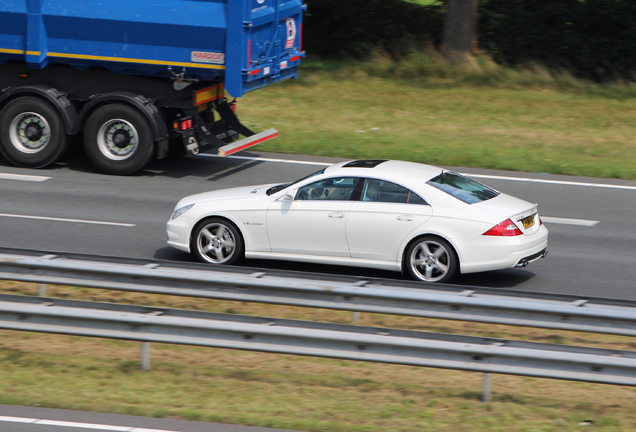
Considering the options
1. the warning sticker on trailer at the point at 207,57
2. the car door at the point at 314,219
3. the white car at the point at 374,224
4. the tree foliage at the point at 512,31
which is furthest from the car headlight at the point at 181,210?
the tree foliage at the point at 512,31

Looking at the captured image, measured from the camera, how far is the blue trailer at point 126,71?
14.2 m

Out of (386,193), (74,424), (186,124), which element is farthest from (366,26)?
(74,424)

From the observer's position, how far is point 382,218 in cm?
979

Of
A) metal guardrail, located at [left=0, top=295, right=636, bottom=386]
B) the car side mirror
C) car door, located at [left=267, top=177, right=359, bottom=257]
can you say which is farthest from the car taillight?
metal guardrail, located at [left=0, top=295, right=636, bottom=386]

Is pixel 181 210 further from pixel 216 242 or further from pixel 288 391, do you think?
pixel 288 391

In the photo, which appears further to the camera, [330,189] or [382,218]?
[330,189]

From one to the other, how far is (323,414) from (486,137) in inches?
514

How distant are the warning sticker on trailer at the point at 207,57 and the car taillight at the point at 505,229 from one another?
6435mm

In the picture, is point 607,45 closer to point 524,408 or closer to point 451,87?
point 451,87

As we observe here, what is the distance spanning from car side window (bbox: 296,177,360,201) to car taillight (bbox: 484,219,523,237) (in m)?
1.67

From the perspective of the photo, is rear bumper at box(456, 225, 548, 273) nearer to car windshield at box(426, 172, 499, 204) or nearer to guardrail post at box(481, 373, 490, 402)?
car windshield at box(426, 172, 499, 204)

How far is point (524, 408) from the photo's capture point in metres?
6.58

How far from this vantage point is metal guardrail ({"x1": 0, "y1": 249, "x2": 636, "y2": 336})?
6.95 m

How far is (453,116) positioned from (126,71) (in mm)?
8680
